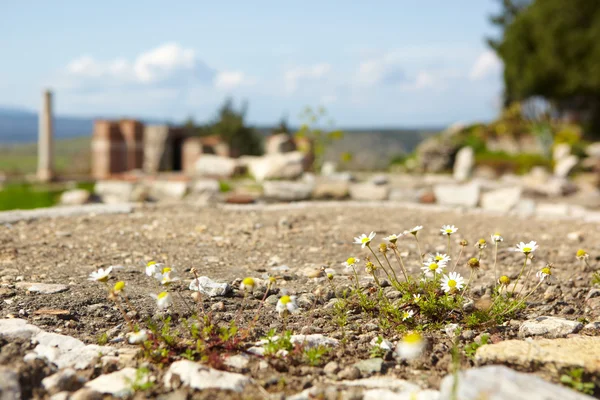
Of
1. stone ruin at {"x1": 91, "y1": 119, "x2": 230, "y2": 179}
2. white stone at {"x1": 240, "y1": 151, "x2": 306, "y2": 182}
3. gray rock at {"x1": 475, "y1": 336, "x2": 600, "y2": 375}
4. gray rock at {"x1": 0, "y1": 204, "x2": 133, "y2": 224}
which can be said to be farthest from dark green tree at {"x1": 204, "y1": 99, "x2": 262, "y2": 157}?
gray rock at {"x1": 475, "y1": 336, "x2": 600, "y2": 375}

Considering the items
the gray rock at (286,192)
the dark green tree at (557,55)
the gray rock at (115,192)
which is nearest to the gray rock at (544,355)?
the gray rock at (286,192)

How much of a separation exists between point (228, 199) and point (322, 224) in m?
2.06

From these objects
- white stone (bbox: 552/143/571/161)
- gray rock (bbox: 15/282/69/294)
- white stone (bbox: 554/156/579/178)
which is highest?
white stone (bbox: 552/143/571/161)

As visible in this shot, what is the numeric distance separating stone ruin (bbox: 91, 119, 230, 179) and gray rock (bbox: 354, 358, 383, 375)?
11.2 metres

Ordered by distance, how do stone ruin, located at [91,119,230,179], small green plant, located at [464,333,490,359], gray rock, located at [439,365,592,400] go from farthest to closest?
stone ruin, located at [91,119,230,179] → small green plant, located at [464,333,490,359] → gray rock, located at [439,365,592,400]

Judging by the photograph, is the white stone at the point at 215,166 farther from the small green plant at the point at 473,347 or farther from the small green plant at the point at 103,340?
the small green plant at the point at 473,347

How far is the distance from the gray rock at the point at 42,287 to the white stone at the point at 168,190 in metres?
4.75

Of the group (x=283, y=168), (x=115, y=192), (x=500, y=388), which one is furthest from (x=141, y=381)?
(x=283, y=168)

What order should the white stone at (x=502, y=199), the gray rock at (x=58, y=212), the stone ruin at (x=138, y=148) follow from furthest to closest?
the stone ruin at (x=138, y=148), the white stone at (x=502, y=199), the gray rock at (x=58, y=212)

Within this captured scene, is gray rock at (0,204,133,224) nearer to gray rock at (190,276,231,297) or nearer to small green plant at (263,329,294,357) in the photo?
gray rock at (190,276,231,297)

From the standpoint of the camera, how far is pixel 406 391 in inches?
74.7

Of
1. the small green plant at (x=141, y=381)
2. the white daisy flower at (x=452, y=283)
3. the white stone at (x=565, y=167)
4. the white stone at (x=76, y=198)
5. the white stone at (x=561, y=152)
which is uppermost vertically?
the white stone at (x=561, y=152)

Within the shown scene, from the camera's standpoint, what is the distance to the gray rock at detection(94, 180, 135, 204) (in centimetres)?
811

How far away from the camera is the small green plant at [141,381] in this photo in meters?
1.84
